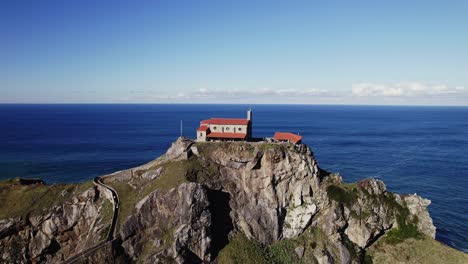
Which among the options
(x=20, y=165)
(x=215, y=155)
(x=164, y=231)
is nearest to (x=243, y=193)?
(x=215, y=155)

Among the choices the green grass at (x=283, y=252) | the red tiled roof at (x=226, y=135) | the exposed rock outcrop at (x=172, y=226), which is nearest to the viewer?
the exposed rock outcrop at (x=172, y=226)

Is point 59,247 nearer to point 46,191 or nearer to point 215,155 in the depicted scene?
point 46,191

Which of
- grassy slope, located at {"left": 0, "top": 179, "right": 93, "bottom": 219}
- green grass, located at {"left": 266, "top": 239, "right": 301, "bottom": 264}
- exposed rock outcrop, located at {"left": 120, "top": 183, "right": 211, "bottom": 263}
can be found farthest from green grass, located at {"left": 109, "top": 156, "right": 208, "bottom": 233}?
green grass, located at {"left": 266, "top": 239, "right": 301, "bottom": 264}

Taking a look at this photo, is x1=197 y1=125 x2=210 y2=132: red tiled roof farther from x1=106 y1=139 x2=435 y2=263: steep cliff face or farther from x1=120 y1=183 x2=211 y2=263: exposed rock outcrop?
x1=120 y1=183 x2=211 y2=263: exposed rock outcrop

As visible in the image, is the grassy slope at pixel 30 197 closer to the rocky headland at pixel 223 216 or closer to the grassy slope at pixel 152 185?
the rocky headland at pixel 223 216

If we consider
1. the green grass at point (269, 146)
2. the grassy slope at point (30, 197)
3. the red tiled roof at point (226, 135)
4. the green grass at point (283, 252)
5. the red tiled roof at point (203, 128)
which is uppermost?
the red tiled roof at point (203, 128)

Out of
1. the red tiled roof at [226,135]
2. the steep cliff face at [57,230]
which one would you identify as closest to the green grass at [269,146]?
the red tiled roof at [226,135]

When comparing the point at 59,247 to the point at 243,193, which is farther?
the point at 243,193
